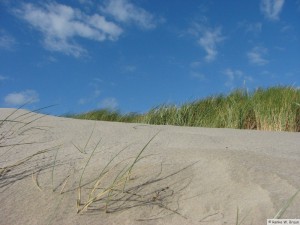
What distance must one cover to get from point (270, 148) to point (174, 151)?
497mm

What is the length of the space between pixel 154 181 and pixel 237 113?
335cm

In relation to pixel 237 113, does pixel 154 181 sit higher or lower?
lower

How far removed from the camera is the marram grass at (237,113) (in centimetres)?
442

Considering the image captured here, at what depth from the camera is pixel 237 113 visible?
4660 mm

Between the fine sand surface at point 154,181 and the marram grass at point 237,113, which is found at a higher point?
the marram grass at point 237,113

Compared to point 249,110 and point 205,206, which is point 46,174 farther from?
point 249,110

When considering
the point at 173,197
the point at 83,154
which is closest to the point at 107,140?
A: the point at 83,154

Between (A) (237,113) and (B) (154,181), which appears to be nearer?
(B) (154,181)

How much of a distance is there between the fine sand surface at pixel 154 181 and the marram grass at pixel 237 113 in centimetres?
247

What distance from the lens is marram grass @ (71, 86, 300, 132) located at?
14.5 ft

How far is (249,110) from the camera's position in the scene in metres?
4.78

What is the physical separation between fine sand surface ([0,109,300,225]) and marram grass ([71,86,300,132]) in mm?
2468

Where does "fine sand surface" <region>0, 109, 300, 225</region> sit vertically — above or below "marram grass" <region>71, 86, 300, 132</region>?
below

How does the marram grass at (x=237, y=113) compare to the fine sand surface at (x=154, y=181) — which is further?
the marram grass at (x=237, y=113)
